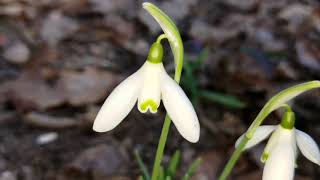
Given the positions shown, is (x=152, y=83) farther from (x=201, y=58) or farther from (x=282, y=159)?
(x=201, y=58)

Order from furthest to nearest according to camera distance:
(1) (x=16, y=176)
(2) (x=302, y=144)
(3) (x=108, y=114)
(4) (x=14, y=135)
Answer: (4) (x=14, y=135) < (1) (x=16, y=176) < (2) (x=302, y=144) < (3) (x=108, y=114)

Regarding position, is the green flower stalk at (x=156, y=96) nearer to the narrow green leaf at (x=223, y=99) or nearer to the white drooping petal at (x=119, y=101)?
the white drooping petal at (x=119, y=101)

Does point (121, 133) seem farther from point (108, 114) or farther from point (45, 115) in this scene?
point (108, 114)

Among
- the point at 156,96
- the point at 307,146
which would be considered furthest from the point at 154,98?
the point at 307,146

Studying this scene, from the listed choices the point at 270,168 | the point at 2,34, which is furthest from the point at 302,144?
the point at 2,34

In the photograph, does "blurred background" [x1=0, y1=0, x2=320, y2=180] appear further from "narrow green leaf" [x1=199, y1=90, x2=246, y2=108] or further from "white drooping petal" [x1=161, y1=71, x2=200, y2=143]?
"white drooping petal" [x1=161, y1=71, x2=200, y2=143]

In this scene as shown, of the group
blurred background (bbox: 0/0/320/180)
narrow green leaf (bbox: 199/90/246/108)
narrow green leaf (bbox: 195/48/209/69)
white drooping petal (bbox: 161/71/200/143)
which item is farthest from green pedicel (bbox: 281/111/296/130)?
narrow green leaf (bbox: 195/48/209/69)

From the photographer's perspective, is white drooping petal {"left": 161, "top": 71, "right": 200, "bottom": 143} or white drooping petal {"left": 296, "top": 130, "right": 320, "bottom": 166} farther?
white drooping petal {"left": 296, "top": 130, "right": 320, "bottom": 166}
